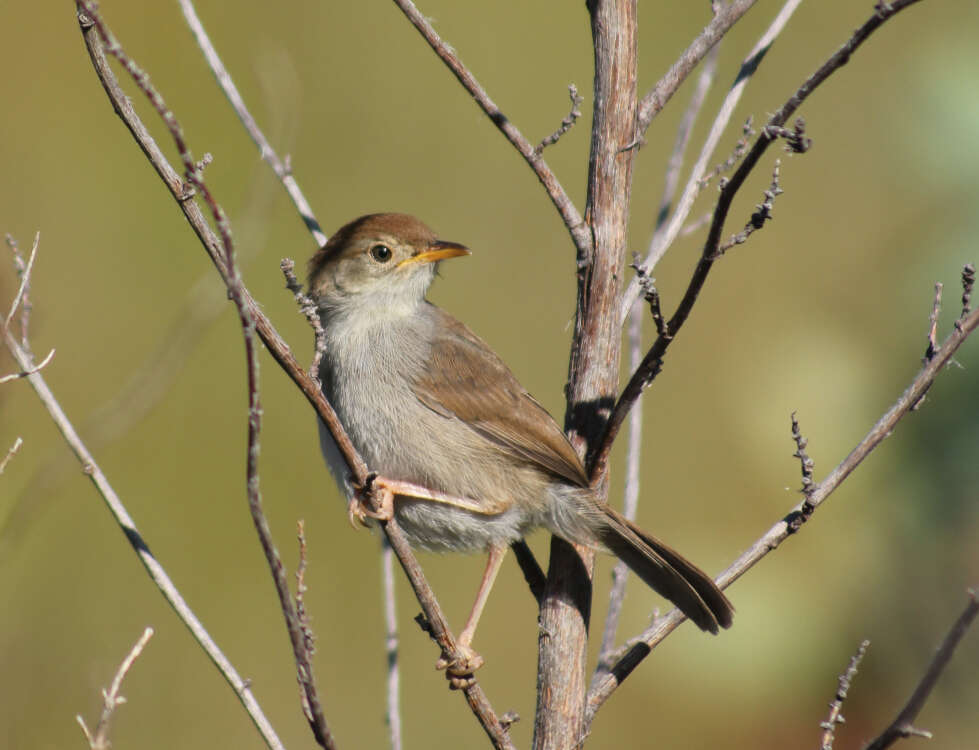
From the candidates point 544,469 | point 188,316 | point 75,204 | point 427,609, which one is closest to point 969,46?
point 544,469

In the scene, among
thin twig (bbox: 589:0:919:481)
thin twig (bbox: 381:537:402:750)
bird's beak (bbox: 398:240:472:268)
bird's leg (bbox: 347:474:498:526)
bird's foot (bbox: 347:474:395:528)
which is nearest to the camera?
thin twig (bbox: 589:0:919:481)

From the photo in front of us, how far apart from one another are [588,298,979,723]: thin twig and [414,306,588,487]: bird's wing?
69cm

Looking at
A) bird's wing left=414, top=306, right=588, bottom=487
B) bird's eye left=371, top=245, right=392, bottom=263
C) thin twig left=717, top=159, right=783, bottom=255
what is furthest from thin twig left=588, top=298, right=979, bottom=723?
bird's eye left=371, top=245, right=392, bottom=263

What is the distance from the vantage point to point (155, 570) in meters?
2.46

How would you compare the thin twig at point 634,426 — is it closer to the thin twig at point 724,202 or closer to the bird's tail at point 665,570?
the bird's tail at point 665,570

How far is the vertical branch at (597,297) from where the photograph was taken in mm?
2686

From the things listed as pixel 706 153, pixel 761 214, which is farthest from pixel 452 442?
pixel 761 214

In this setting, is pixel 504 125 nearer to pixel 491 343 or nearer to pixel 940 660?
pixel 940 660

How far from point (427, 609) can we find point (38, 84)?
20.6 feet

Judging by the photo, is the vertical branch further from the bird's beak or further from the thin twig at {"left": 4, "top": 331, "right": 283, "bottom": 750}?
the bird's beak

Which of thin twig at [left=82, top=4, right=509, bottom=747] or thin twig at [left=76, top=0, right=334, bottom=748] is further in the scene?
thin twig at [left=82, top=4, right=509, bottom=747]

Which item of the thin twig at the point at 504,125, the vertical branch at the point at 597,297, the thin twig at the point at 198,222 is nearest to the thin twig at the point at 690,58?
the vertical branch at the point at 597,297

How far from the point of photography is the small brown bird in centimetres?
315

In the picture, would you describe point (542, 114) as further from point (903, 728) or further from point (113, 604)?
point (903, 728)
